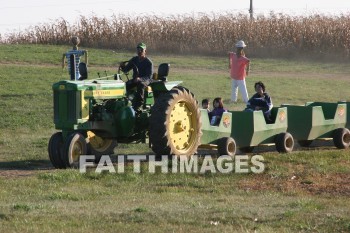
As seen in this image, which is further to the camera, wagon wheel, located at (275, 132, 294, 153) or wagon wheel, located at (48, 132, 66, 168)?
wagon wheel, located at (275, 132, 294, 153)

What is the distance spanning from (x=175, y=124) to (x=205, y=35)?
80.6ft

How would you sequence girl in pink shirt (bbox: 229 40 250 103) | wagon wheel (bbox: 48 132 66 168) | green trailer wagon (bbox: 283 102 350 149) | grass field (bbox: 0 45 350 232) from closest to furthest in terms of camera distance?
grass field (bbox: 0 45 350 232) → wagon wheel (bbox: 48 132 66 168) → green trailer wagon (bbox: 283 102 350 149) → girl in pink shirt (bbox: 229 40 250 103)

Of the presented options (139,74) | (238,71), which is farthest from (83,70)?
(238,71)

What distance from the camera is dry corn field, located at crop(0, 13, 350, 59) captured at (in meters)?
39.7

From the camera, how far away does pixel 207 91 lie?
27.3 m

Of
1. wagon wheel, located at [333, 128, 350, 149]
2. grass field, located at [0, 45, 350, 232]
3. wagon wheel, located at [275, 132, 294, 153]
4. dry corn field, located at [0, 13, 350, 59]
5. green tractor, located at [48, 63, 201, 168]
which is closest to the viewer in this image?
grass field, located at [0, 45, 350, 232]

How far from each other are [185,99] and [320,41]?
24.8 m

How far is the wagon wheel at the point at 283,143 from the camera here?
17297mm

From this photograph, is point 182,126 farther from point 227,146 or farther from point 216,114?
point 216,114

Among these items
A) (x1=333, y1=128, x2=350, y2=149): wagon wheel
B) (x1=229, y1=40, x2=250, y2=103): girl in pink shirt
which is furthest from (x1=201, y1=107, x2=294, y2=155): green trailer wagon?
(x1=229, y1=40, x2=250, y2=103): girl in pink shirt

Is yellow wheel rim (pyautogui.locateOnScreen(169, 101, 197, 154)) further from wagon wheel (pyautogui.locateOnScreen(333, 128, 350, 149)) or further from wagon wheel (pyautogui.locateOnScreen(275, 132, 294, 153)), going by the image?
wagon wheel (pyautogui.locateOnScreen(333, 128, 350, 149))

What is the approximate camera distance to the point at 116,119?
51.7 feet

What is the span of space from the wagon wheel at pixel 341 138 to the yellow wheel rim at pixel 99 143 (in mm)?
4566

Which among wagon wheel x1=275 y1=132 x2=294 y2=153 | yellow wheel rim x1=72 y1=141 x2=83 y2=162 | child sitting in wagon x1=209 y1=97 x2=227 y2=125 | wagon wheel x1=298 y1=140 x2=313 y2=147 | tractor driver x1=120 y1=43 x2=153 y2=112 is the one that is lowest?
wagon wheel x1=298 y1=140 x2=313 y2=147
